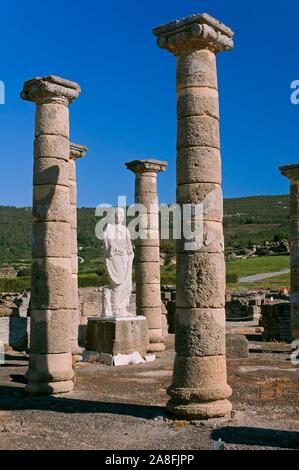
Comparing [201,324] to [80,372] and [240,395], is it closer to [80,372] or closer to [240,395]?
[240,395]

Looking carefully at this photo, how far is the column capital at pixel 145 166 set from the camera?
691 inches

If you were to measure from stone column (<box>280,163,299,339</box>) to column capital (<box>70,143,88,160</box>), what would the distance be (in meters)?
5.80

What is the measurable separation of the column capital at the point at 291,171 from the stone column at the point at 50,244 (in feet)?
26.4

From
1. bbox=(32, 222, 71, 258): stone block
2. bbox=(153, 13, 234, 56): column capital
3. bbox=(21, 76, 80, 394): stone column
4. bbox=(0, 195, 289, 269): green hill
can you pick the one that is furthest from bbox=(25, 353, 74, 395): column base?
bbox=(0, 195, 289, 269): green hill

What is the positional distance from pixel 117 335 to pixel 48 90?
20.5ft

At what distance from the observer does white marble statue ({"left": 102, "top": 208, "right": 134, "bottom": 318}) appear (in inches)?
619

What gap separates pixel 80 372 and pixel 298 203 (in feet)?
28.1

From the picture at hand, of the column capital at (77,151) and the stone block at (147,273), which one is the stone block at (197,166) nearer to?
the column capital at (77,151)

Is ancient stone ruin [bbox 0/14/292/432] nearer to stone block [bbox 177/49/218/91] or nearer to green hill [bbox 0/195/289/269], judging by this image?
stone block [bbox 177/49/218/91]

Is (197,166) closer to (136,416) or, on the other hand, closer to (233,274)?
(136,416)

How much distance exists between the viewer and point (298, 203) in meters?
18.0

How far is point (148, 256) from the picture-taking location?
17.7 metres

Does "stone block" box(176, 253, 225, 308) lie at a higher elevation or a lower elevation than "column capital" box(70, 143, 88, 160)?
lower
